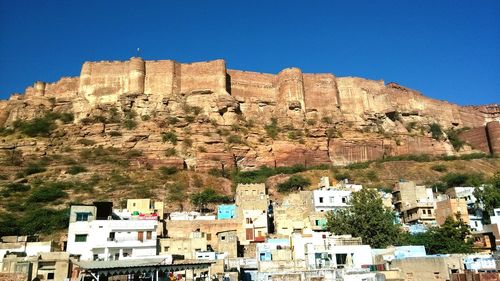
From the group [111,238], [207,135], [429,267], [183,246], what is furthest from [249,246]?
[207,135]

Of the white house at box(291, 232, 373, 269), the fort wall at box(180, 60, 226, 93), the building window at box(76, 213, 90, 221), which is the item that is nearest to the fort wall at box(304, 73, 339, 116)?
the fort wall at box(180, 60, 226, 93)

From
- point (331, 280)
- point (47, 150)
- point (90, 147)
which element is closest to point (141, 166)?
point (90, 147)

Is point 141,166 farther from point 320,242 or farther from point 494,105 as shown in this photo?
point 494,105

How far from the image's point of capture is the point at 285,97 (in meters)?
67.4

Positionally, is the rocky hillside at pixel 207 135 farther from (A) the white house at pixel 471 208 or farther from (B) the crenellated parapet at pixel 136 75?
(A) the white house at pixel 471 208

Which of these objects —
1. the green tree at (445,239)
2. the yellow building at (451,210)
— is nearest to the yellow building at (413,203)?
the yellow building at (451,210)

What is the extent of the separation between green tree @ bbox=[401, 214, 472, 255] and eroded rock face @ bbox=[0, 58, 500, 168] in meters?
27.8

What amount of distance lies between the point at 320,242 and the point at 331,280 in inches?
164

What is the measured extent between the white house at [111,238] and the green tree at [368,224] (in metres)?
11.1

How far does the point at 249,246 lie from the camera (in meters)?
28.5

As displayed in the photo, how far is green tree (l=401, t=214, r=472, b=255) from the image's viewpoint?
27.9 metres

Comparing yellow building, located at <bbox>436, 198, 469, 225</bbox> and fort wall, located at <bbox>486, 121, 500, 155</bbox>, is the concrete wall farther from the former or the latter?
fort wall, located at <bbox>486, 121, 500, 155</bbox>

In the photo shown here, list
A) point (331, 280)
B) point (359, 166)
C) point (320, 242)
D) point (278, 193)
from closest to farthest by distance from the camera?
point (331, 280) → point (320, 242) → point (278, 193) → point (359, 166)

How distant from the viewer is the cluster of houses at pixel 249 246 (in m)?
20.2
